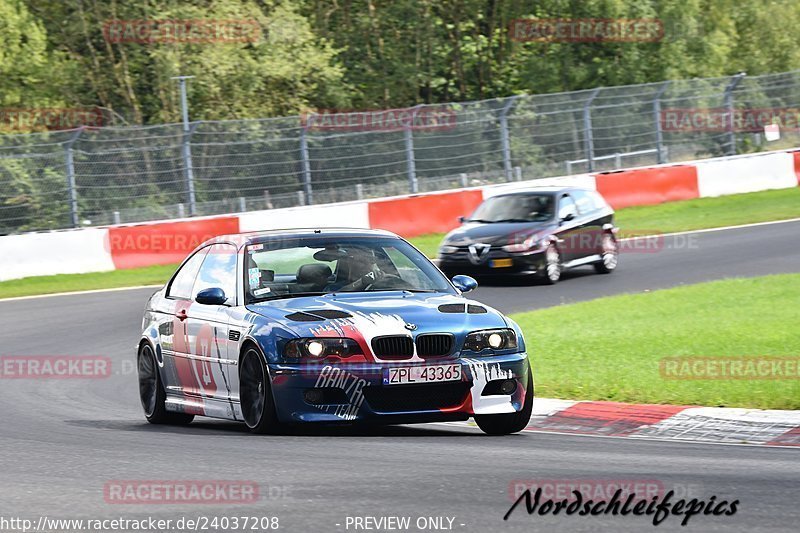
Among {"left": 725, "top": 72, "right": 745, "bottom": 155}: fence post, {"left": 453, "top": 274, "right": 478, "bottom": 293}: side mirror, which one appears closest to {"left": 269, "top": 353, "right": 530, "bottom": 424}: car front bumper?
{"left": 453, "top": 274, "right": 478, "bottom": 293}: side mirror

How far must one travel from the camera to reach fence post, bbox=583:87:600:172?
30.6 meters

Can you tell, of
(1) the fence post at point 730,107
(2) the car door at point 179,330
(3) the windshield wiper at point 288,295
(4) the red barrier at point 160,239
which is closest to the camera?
(3) the windshield wiper at point 288,295

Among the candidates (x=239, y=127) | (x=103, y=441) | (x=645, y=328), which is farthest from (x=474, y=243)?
(x=103, y=441)

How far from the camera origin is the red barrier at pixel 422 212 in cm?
2712

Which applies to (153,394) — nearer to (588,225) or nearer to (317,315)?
(317,315)

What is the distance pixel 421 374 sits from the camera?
28.6 ft

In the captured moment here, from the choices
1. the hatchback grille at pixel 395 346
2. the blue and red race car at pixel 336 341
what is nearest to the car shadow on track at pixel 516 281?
the blue and red race car at pixel 336 341

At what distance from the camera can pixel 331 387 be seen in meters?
8.73

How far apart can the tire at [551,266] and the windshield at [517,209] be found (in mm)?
658

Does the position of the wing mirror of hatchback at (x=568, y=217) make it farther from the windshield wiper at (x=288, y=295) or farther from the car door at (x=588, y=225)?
the windshield wiper at (x=288, y=295)

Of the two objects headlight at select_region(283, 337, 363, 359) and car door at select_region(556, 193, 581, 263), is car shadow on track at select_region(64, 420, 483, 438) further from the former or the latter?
car door at select_region(556, 193, 581, 263)

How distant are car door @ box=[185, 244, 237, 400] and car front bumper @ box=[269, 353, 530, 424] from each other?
79 centimetres

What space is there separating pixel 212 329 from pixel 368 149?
1919 centimetres

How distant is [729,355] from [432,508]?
19.5 ft
